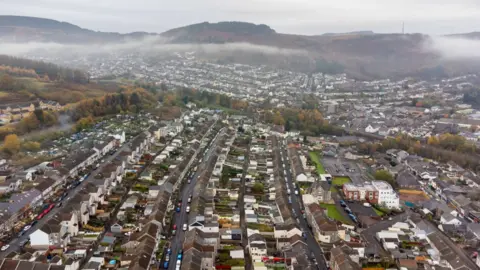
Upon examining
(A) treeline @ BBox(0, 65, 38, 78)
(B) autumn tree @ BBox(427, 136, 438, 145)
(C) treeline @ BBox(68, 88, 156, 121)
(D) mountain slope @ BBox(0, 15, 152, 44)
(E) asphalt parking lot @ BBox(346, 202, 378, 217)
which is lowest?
(E) asphalt parking lot @ BBox(346, 202, 378, 217)

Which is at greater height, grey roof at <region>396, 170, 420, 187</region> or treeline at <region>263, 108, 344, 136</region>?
treeline at <region>263, 108, 344, 136</region>

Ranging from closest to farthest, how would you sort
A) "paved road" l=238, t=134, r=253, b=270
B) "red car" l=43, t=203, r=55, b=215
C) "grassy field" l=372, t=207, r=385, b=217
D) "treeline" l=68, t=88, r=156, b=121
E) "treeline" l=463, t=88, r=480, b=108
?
"paved road" l=238, t=134, r=253, b=270, "red car" l=43, t=203, r=55, b=215, "grassy field" l=372, t=207, r=385, b=217, "treeline" l=68, t=88, r=156, b=121, "treeline" l=463, t=88, r=480, b=108

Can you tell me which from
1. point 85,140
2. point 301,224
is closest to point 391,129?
point 301,224

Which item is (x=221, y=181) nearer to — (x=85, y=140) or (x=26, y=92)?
(x=85, y=140)

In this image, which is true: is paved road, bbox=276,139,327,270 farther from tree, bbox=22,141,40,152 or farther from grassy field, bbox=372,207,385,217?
tree, bbox=22,141,40,152

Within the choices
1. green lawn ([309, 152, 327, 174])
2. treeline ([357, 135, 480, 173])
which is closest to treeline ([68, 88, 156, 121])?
green lawn ([309, 152, 327, 174])
